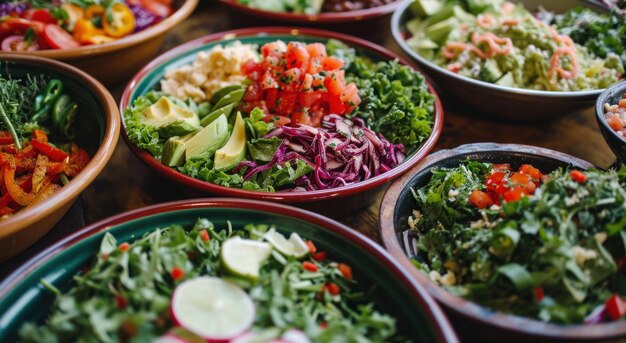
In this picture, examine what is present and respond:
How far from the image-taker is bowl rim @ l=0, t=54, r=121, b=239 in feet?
5.61

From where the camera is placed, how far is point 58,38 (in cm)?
289

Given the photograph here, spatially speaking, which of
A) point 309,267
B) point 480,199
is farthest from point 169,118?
point 480,199

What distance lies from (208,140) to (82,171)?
1.82 ft

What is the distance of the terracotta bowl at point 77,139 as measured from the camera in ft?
5.72

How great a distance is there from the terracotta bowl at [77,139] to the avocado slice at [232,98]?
0.51 metres

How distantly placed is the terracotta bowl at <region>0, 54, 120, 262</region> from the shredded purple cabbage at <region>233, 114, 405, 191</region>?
0.55m

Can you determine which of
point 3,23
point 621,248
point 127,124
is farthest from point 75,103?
point 621,248

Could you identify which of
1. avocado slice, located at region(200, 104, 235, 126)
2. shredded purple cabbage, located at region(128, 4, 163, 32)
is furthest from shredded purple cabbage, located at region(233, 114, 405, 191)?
shredded purple cabbage, located at region(128, 4, 163, 32)

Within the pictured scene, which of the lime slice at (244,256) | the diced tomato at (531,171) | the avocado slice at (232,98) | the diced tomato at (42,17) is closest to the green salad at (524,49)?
the diced tomato at (531,171)

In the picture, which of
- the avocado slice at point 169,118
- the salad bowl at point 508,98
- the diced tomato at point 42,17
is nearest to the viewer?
the avocado slice at point 169,118

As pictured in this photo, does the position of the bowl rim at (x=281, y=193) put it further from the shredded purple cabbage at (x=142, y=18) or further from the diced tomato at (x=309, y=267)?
the shredded purple cabbage at (x=142, y=18)

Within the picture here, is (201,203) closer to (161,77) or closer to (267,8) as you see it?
(161,77)

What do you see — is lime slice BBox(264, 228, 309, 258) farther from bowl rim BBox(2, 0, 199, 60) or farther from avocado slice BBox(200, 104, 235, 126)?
bowl rim BBox(2, 0, 199, 60)

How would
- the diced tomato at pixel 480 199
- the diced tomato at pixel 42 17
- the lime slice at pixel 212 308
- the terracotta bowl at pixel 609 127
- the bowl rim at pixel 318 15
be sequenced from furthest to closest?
the bowl rim at pixel 318 15, the diced tomato at pixel 42 17, the terracotta bowl at pixel 609 127, the diced tomato at pixel 480 199, the lime slice at pixel 212 308
